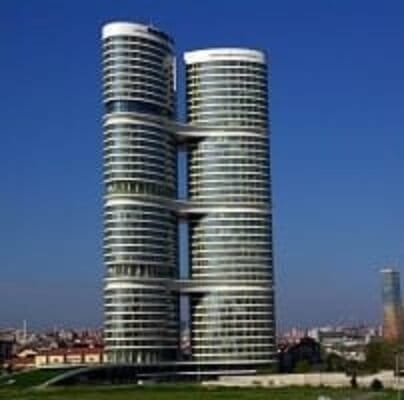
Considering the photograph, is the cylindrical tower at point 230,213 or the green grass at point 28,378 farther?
the cylindrical tower at point 230,213

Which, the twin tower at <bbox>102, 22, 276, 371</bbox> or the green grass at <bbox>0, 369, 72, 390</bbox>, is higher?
the twin tower at <bbox>102, 22, 276, 371</bbox>

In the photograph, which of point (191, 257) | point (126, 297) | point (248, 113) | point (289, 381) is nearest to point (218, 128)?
point (248, 113)

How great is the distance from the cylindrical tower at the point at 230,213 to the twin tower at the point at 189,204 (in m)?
0.15

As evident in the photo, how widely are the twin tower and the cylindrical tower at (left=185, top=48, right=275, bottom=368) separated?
0.15 metres

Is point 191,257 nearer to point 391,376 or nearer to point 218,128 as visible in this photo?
point 218,128

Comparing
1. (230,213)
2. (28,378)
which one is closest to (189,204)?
(230,213)

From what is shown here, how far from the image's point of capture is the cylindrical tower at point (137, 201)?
149 m

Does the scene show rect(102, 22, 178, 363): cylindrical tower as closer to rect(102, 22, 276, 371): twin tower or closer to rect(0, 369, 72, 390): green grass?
rect(102, 22, 276, 371): twin tower

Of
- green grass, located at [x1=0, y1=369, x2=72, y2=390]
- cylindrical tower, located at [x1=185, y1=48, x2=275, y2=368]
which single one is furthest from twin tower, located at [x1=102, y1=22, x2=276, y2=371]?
green grass, located at [x1=0, y1=369, x2=72, y2=390]

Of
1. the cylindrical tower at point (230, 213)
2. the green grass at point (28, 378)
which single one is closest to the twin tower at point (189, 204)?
the cylindrical tower at point (230, 213)

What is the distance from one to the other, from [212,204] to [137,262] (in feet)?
56.4

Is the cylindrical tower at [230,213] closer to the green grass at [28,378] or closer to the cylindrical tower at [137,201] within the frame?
the cylindrical tower at [137,201]

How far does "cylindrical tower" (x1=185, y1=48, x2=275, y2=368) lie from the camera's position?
6245 inches

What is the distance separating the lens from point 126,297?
148375 millimetres
